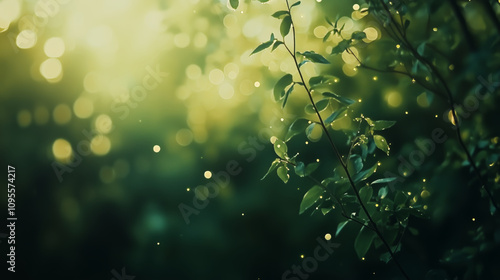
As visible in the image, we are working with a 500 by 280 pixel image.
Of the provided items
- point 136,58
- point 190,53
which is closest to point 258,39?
point 190,53

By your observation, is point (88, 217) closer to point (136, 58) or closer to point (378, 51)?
point (136, 58)

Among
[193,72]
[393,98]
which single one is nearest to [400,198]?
[393,98]

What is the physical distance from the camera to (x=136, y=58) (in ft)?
6.50

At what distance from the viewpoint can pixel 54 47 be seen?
6.28 feet

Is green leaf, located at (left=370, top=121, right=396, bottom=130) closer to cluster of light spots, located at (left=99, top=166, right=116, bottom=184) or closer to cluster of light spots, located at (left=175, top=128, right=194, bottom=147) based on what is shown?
cluster of light spots, located at (left=175, top=128, right=194, bottom=147)

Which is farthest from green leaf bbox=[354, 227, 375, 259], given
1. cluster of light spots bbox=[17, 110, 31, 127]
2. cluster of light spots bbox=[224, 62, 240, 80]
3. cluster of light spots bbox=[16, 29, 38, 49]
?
cluster of light spots bbox=[16, 29, 38, 49]

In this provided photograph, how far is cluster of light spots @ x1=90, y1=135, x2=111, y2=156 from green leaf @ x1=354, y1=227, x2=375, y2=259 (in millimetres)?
1393

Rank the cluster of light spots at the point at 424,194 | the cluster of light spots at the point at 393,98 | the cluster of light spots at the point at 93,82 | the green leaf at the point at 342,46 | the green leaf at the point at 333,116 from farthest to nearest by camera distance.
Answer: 1. the cluster of light spots at the point at 93,82
2. the cluster of light spots at the point at 393,98
3. the cluster of light spots at the point at 424,194
4. the green leaf at the point at 342,46
5. the green leaf at the point at 333,116

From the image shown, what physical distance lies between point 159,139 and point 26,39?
0.80 meters

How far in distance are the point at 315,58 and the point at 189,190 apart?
3.70ft

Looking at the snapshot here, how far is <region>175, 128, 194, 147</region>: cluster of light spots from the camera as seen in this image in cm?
188

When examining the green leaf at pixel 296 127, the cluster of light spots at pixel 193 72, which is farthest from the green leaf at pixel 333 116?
the cluster of light spots at pixel 193 72

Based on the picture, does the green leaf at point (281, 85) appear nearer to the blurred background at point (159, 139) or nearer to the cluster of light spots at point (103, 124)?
the blurred background at point (159, 139)

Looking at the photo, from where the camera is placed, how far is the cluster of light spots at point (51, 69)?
1.88 m
